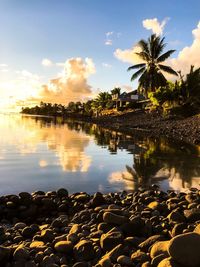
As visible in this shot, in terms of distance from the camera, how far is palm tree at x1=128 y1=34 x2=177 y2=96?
55.2 meters

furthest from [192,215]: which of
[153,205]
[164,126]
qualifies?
[164,126]

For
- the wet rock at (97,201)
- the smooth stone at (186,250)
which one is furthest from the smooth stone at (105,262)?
the wet rock at (97,201)

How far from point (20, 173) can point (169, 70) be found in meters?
43.6

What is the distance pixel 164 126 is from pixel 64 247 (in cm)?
3817

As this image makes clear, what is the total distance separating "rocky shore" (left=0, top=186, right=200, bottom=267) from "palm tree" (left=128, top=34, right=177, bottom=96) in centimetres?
4733

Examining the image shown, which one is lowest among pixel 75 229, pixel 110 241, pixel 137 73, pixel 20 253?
pixel 20 253

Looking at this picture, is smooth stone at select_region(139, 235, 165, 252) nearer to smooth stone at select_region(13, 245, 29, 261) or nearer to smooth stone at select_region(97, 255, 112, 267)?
smooth stone at select_region(97, 255, 112, 267)

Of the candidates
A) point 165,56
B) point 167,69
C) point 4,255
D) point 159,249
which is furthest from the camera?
point 165,56

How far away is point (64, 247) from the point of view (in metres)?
6.11

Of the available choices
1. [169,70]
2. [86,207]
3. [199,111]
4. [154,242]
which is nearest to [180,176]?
[86,207]

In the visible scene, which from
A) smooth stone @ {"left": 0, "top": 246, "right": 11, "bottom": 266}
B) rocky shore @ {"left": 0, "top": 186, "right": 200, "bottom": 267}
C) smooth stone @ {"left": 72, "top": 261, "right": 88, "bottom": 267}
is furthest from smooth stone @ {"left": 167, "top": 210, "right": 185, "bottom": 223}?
smooth stone @ {"left": 0, "top": 246, "right": 11, "bottom": 266}

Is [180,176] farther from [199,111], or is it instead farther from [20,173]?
[199,111]

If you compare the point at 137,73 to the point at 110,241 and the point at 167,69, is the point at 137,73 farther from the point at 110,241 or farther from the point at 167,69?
the point at 110,241

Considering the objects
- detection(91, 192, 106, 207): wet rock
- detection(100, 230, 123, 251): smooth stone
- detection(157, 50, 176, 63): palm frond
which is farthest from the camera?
detection(157, 50, 176, 63): palm frond
